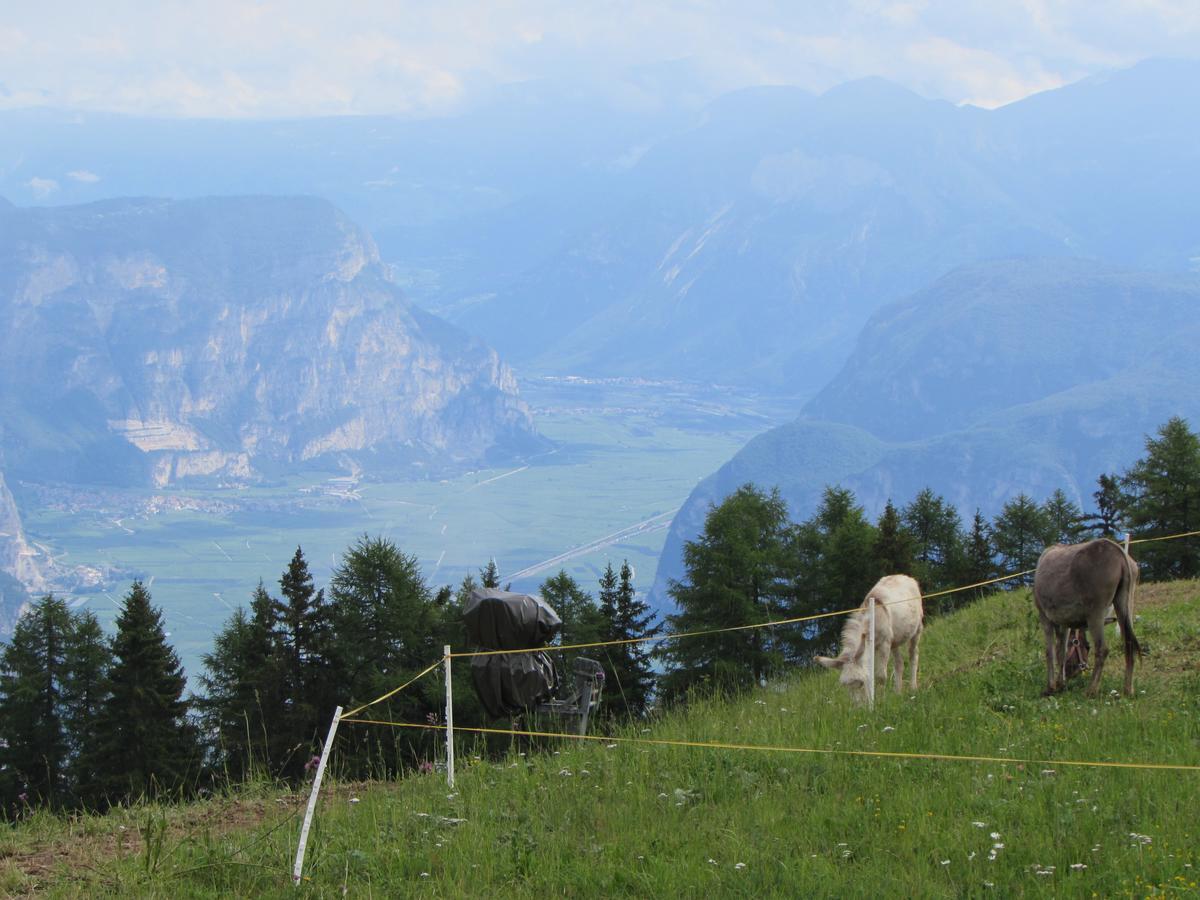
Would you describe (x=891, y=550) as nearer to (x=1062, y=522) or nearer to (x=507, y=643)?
(x=1062, y=522)

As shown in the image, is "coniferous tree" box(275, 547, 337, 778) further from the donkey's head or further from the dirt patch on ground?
the dirt patch on ground

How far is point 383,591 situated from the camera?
2345 inches

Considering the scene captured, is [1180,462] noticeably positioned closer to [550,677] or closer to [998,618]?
[998,618]

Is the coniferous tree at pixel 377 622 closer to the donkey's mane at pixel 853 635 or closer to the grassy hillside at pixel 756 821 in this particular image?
the donkey's mane at pixel 853 635

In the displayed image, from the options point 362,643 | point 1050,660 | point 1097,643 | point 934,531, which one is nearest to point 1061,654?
point 1050,660

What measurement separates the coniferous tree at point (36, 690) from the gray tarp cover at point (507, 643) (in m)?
46.7

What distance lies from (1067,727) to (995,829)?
2888 millimetres

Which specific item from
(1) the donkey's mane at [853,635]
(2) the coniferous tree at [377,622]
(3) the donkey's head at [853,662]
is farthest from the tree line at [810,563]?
Result: (3) the donkey's head at [853,662]

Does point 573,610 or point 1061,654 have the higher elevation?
point 573,610

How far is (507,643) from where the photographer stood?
14336 millimetres

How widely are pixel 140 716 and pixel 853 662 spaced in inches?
1682

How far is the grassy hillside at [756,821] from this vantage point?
8672 millimetres

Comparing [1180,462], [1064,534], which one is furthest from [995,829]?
[1064,534]

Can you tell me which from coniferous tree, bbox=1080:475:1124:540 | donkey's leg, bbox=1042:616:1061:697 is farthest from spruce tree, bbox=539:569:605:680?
donkey's leg, bbox=1042:616:1061:697
